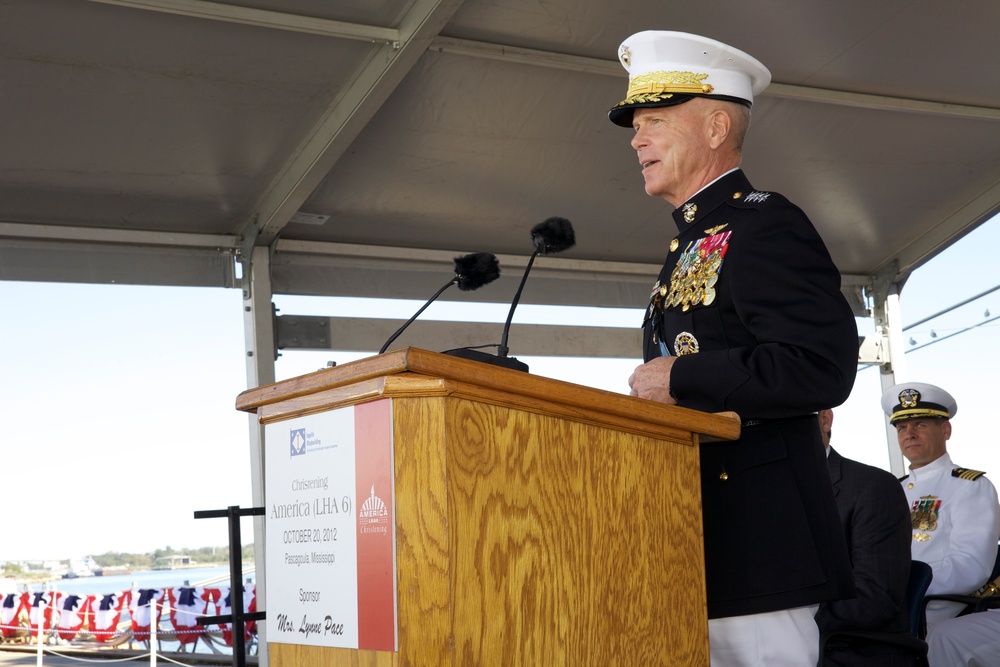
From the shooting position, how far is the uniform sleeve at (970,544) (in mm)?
3652

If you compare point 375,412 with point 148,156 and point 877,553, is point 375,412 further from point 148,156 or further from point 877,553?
point 148,156

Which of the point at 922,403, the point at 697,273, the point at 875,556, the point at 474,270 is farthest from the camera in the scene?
the point at 922,403

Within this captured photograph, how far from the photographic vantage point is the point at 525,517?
982mm

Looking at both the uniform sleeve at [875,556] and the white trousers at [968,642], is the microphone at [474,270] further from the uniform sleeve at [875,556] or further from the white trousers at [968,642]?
the white trousers at [968,642]

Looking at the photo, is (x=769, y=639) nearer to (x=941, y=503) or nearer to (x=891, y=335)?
(x=941, y=503)

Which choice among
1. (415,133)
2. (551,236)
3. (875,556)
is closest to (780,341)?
(551,236)

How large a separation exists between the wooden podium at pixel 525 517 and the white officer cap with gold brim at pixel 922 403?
11.6 ft

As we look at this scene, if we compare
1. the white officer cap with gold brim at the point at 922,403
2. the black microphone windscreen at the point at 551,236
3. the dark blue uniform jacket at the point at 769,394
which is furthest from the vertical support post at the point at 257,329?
the dark blue uniform jacket at the point at 769,394

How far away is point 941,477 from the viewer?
13.7 ft

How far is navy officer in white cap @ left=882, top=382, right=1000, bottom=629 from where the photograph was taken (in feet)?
12.1

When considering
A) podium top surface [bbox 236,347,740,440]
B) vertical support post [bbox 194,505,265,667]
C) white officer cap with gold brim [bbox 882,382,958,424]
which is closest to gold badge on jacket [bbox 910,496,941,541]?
white officer cap with gold brim [bbox 882,382,958,424]

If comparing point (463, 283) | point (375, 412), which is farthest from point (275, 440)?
point (463, 283)

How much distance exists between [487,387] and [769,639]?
21.2 inches

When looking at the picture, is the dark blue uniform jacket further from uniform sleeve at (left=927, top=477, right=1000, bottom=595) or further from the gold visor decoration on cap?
uniform sleeve at (left=927, top=477, right=1000, bottom=595)
